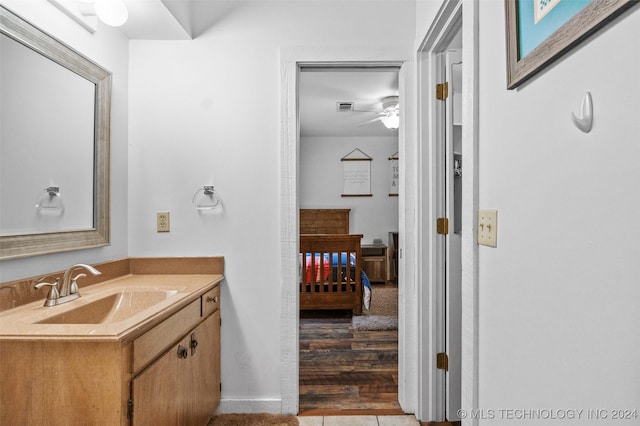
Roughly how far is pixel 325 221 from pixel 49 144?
15.4 feet

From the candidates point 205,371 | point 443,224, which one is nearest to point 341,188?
point 443,224

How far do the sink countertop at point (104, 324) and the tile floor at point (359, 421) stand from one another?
36.2 inches

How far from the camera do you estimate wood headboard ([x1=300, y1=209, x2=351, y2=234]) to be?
19.5ft

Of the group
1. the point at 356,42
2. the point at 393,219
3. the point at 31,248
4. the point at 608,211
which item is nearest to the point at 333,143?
the point at 393,219

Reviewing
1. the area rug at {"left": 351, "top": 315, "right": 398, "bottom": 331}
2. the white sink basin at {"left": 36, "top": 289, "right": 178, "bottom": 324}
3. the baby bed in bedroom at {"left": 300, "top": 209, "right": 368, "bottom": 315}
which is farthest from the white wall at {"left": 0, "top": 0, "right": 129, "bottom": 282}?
the area rug at {"left": 351, "top": 315, "right": 398, "bottom": 331}

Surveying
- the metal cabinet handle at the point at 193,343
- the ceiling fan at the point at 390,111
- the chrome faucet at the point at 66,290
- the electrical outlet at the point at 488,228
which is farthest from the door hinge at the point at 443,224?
the ceiling fan at the point at 390,111

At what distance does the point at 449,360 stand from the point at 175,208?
1.72 meters

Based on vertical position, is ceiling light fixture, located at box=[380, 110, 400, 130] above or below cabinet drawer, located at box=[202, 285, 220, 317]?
above

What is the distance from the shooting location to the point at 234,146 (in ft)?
6.68

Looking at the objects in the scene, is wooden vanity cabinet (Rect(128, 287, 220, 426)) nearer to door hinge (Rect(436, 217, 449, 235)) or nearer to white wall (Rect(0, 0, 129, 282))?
white wall (Rect(0, 0, 129, 282))

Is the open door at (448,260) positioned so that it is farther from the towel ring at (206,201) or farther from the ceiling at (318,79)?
the towel ring at (206,201)

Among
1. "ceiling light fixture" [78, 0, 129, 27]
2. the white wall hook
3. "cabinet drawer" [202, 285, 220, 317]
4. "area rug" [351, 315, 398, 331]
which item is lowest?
"area rug" [351, 315, 398, 331]

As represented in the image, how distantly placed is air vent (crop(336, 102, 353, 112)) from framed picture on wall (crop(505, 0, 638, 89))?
3266mm

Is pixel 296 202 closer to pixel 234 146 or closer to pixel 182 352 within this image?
pixel 234 146
